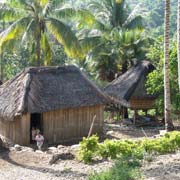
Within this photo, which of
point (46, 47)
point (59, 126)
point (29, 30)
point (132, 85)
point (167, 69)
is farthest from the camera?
point (46, 47)

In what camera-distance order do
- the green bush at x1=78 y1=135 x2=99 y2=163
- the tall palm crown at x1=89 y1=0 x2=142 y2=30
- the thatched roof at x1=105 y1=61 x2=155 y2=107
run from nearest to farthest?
the green bush at x1=78 y1=135 x2=99 y2=163 < the thatched roof at x1=105 y1=61 x2=155 y2=107 < the tall palm crown at x1=89 y1=0 x2=142 y2=30

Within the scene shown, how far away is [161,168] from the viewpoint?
1274 centimetres

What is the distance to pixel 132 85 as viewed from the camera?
90.6ft

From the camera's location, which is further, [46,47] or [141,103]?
[46,47]

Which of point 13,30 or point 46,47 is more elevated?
point 13,30

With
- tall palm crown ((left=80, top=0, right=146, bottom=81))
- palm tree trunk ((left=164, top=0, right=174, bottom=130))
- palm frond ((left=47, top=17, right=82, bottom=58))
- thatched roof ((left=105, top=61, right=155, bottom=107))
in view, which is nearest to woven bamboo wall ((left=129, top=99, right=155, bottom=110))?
thatched roof ((left=105, top=61, right=155, bottom=107))

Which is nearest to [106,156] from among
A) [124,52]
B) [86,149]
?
[86,149]

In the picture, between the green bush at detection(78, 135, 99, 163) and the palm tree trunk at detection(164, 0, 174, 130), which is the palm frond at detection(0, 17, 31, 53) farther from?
the green bush at detection(78, 135, 99, 163)

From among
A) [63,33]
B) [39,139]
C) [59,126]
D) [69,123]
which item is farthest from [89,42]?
[39,139]

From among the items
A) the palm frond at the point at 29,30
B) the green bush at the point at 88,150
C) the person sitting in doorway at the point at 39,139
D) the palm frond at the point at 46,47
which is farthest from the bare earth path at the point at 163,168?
the palm frond at the point at 46,47

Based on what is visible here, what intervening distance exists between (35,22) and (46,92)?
6.13m

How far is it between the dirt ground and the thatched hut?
144 inches

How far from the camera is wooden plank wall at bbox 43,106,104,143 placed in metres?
21.8

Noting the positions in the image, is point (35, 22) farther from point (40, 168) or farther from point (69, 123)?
point (40, 168)
